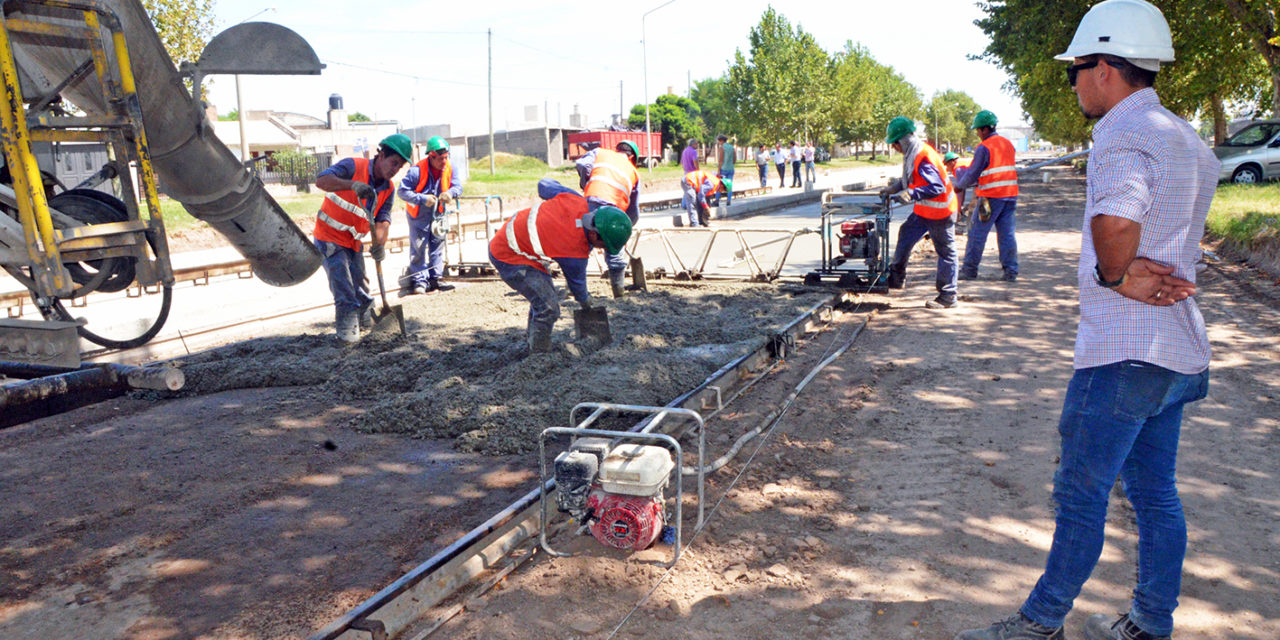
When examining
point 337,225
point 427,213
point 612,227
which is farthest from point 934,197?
point 427,213

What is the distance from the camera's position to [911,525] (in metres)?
3.82

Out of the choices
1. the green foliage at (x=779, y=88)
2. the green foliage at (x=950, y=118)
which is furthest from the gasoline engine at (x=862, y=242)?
the green foliage at (x=950, y=118)

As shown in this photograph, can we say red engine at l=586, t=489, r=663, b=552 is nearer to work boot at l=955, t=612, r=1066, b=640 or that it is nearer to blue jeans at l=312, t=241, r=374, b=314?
work boot at l=955, t=612, r=1066, b=640

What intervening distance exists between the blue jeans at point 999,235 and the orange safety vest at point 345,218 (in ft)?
21.0

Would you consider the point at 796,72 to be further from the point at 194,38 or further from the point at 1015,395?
the point at 1015,395

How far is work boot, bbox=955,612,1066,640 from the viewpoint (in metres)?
2.71

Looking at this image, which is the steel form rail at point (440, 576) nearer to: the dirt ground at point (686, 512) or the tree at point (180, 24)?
the dirt ground at point (686, 512)

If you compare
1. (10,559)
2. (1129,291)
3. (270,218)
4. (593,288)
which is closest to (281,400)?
(270,218)

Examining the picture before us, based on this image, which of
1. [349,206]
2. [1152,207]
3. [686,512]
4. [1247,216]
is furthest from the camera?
[1247,216]

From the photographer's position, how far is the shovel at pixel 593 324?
6.81 m

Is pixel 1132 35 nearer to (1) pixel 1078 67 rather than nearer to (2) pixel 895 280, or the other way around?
(1) pixel 1078 67

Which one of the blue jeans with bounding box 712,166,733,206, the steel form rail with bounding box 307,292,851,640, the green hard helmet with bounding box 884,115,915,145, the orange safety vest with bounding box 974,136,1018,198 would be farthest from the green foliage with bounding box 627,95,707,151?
the steel form rail with bounding box 307,292,851,640

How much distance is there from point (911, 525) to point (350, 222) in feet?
16.7

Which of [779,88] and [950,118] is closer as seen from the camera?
[779,88]
